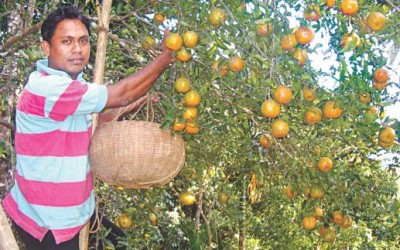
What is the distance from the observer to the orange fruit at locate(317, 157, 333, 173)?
7.52ft

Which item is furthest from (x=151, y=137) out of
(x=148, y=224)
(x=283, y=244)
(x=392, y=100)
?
(x=283, y=244)

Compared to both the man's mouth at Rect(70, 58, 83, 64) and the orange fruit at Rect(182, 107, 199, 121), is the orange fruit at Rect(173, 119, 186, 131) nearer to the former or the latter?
the orange fruit at Rect(182, 107, 199, 121)

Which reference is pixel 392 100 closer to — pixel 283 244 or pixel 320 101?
pixel 320 101

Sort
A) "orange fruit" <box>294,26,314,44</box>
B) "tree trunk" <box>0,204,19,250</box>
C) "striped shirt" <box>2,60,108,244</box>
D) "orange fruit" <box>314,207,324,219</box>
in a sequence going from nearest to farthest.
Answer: "tree trunk" <box>0,204,19,250</box> < "striped shirt" <box>2,60,108,244</box> < "orange fruit" <box>294,26,314,44</box> < "orange fruit" <box>314,207,324,219</box>

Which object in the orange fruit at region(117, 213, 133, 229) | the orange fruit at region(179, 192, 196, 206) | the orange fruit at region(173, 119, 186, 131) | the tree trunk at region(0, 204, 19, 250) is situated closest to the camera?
the tree trunk at region(0, 204, 19, 250)

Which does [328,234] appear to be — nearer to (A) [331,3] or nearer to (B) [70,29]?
(A) [331,3]

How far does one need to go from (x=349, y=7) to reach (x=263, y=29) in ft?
1.05

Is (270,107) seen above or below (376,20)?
below

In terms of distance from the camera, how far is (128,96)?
195 centimetres

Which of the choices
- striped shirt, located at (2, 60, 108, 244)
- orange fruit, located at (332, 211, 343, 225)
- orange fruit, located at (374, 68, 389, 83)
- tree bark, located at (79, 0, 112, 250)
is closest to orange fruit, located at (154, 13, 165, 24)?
tree bark, located at (79, 0, 112, 250)

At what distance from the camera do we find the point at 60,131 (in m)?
Answer: 1.99

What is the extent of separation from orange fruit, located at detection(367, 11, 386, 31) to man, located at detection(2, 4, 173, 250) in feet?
2.26

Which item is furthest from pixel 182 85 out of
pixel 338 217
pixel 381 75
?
pixel 338 217

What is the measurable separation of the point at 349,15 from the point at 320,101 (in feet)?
1.18
